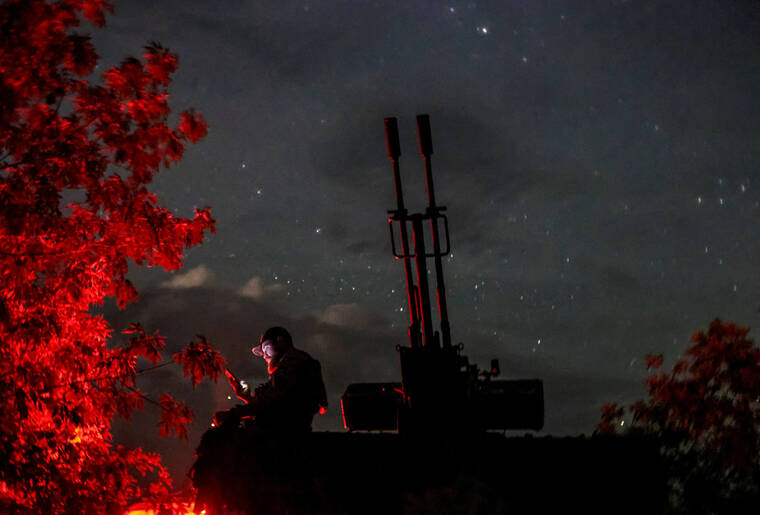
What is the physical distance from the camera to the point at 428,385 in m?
8.41

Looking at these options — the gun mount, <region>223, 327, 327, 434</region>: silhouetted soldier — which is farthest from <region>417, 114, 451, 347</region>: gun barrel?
<region>223, 327, 327, 434</region>: silhouetted soldier

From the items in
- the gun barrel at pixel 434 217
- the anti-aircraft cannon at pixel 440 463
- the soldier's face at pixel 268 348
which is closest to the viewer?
the anti-aircraft cannon at pixel 440 463

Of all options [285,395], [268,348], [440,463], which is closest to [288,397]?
[285,395]

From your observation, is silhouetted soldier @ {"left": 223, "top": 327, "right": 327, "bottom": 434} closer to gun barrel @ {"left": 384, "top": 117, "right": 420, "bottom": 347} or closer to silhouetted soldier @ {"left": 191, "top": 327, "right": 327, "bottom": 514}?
silhouetted soldier @ {"left": 191, "top": 327, "right": 327, "bottom": 514}

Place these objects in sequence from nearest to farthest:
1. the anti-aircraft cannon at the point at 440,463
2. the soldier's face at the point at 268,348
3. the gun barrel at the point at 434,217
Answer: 1. the anti-aircraft cannon at the point at 440,463
2. the soldier's face at the point at 268,348
3. the gun barrel at the point at 434,217

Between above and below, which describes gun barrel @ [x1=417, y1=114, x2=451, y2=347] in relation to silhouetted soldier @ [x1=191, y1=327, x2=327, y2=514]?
above

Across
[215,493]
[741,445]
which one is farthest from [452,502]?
[741,445]

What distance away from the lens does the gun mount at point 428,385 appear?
8.30m

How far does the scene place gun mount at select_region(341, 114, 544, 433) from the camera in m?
8.30

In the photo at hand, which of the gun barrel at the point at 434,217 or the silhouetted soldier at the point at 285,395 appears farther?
the gun barrel at the point at 434,217

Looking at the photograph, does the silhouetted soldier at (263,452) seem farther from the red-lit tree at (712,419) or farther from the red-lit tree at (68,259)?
the red-lit tree at (712,419)

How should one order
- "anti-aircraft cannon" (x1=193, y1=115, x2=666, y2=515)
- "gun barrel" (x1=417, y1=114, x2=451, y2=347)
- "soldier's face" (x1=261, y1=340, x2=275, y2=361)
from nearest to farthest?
"anti-aircraft cannon" (x1=193, y1=115, x2=666, y2=515) < "soldier's face" (x1=261, y1=340, x2=275, y2=361) < "gun barrel" (x1=417, y1=114, x2=451, y2=347)

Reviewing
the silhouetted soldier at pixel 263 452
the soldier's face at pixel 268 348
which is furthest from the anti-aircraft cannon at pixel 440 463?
the soldier's face at pixel 268 348

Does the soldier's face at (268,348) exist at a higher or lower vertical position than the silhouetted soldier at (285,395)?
higher
